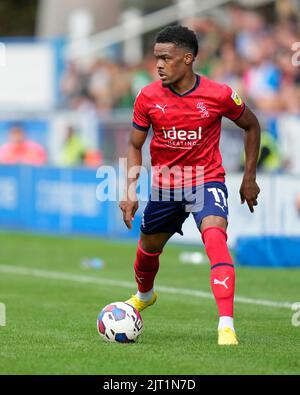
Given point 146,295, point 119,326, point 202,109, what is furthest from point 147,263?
point 202,109

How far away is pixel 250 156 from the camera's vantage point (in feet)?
29.6

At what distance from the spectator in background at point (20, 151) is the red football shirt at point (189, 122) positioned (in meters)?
14.1

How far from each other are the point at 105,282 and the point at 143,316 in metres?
3.09

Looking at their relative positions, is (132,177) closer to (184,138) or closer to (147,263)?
(184,138)

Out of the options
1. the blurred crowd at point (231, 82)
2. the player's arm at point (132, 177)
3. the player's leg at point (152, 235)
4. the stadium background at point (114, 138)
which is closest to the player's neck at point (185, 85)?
the player's arm at point (132, 177)

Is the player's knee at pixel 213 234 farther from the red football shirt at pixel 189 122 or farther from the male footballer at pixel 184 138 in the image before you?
the red football shirt at pixel 189 122

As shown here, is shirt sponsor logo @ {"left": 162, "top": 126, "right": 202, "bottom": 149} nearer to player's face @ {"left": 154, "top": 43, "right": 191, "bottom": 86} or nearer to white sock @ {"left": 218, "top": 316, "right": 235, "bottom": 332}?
player's face @ {"left": 154, "top": 43, "right": 191, "bottom": 86}

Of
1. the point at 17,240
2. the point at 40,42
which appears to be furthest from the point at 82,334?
→ the point at 40,42

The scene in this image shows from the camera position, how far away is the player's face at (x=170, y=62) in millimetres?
8750

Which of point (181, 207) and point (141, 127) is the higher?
point (141, 127)

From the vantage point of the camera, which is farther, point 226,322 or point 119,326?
point 119,326

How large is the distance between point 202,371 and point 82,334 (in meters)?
2.03

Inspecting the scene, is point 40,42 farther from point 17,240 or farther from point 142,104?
point 142,104

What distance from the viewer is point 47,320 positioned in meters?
9.95
